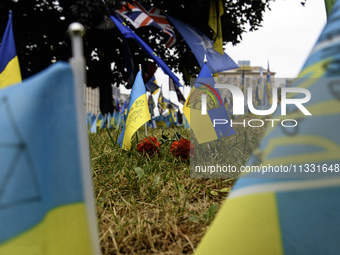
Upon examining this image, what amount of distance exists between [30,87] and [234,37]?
420 inches

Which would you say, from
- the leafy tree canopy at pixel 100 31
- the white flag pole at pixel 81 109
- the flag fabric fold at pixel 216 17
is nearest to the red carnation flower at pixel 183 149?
the white flag pole at pixel 81 109

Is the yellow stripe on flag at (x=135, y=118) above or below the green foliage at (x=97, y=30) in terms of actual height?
below

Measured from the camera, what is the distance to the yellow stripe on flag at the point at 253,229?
86 centimetres

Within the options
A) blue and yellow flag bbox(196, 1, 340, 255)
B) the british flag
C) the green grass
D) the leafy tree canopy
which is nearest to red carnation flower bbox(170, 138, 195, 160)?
the green grass

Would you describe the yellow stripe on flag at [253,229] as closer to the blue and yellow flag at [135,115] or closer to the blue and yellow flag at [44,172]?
the blue and yellow flag at [44,172]

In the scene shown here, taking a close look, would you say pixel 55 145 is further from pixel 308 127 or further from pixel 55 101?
pixel 308 127

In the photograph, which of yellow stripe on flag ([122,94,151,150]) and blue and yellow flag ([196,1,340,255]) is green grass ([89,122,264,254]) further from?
blue and yellow flag ([196,1,340,255])

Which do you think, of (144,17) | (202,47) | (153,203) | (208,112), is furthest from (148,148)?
(202,47)

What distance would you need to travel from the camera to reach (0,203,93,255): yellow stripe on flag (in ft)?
2.58

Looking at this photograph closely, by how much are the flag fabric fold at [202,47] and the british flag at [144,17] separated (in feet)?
1.07

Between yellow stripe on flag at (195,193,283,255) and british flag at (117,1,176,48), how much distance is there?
22.8 feet

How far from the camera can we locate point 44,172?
2.64 ft

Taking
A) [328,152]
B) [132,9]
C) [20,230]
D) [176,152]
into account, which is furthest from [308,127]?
[132,9]

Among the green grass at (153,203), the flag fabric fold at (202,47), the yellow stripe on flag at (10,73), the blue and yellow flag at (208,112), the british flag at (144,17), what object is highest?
the british flag at (144,17)
